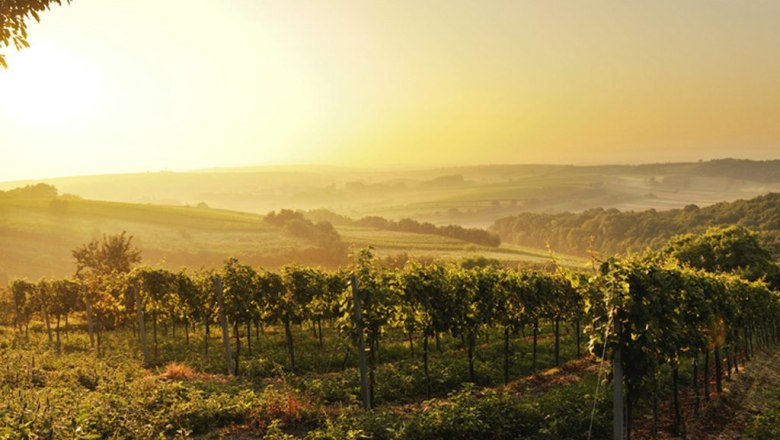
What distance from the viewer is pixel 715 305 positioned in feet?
40.1

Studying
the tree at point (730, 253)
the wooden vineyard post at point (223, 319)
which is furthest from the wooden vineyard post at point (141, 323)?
the tree at point (730, 253)

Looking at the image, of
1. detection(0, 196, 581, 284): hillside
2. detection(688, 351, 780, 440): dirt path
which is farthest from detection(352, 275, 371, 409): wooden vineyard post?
detection(0, 196, 581, 284): hillside

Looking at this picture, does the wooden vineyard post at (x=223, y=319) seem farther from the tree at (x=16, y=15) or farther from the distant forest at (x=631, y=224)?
the distant forest at (x=631, y=224)

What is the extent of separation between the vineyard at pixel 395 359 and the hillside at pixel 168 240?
45160 millimetres

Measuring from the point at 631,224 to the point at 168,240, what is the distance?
143993 millimetres

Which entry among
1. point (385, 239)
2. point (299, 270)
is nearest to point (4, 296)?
point (299, 270)

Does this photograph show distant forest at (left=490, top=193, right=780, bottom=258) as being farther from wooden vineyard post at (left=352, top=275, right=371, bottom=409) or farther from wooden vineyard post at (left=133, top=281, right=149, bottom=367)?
wooden vineyard post at (left=352, top=275, right=371, bottom=409)

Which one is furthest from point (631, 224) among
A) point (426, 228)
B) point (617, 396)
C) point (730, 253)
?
point (617, 396)

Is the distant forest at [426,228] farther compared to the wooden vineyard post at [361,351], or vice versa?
the distant forest at [426,228]

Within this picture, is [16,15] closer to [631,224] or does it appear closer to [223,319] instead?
[223,319]

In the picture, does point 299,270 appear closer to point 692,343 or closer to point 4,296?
point 692,343

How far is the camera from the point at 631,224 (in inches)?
5915

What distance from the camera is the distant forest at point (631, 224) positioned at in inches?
5050

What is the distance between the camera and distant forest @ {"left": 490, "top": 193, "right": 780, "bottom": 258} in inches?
5050
